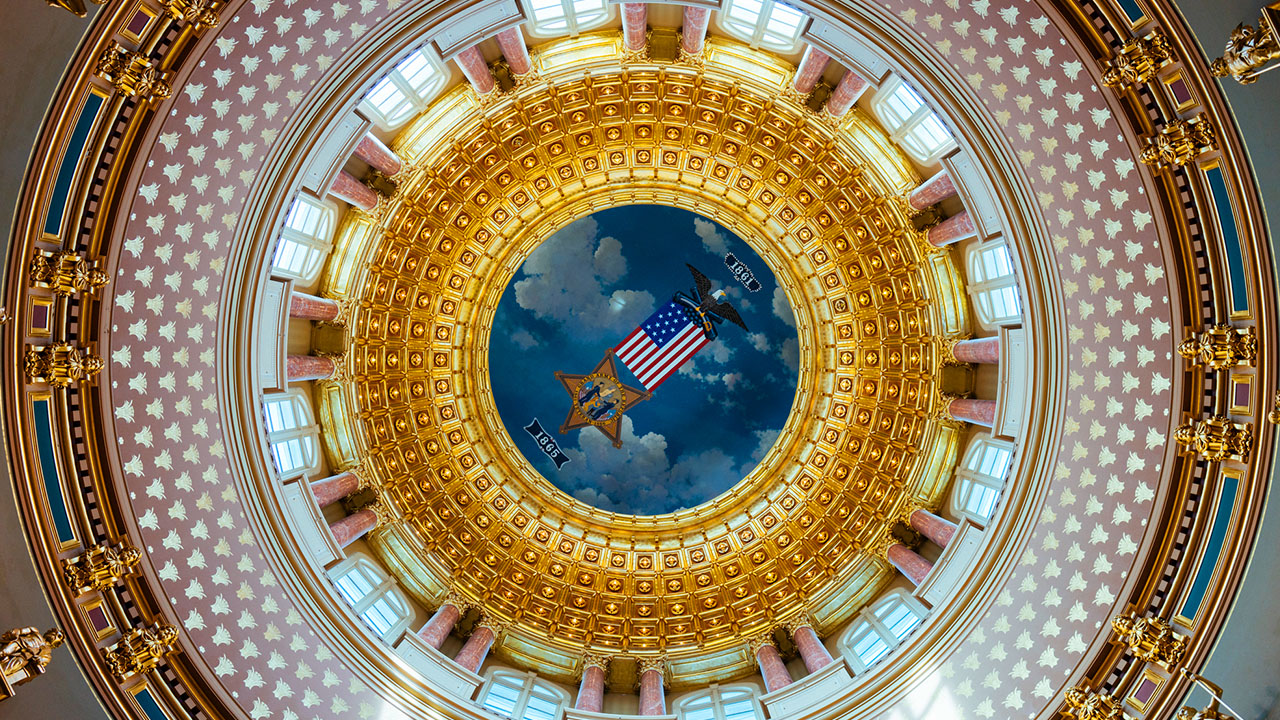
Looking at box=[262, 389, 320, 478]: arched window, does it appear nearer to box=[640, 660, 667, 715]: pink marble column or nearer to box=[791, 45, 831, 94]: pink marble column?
box=[640, 660, 667, 715]: pink marble column

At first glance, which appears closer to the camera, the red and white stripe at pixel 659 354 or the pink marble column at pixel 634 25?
the pink marble column at pixel 634 25

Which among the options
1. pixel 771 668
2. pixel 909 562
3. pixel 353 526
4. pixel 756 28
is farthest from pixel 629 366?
pixel 756 28

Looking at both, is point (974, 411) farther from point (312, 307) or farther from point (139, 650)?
point (139, 650)

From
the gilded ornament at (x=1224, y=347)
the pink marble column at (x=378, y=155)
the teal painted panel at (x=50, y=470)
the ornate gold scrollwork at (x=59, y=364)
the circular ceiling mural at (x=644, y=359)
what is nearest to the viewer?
the gilded ornament at (x=1224, y=347)

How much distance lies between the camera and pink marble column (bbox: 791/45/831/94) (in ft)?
62.3

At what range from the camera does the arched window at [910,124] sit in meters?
18.7

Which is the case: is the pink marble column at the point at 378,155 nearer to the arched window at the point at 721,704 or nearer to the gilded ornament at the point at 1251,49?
the arched window at the point at 721,704

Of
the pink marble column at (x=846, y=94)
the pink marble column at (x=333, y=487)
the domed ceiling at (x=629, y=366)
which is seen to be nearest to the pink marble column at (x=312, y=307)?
the domed ceiling at (x=629, y=366)

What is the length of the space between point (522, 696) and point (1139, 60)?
21.9 meters

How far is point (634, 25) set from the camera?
19062 mm

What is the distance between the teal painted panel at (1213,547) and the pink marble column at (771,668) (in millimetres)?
10580

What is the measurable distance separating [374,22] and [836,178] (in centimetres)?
1505

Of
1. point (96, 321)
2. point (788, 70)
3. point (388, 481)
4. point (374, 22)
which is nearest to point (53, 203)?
point (96, 321)

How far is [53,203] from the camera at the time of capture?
40.7 feet
